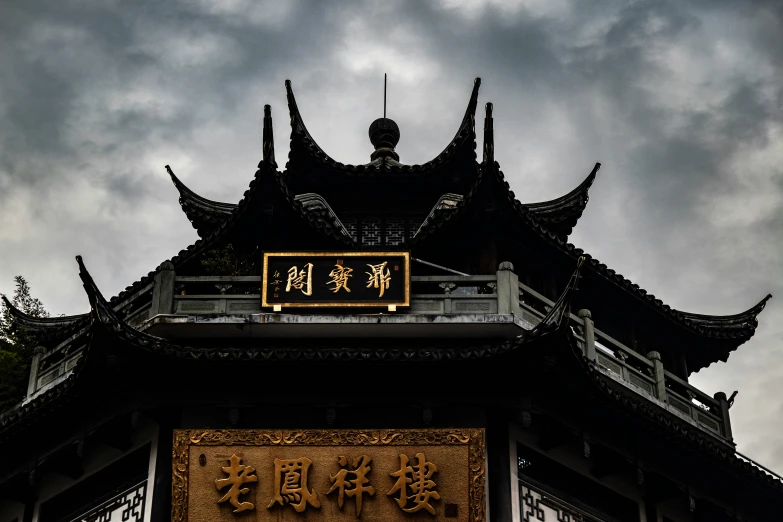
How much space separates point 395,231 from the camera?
985 inches

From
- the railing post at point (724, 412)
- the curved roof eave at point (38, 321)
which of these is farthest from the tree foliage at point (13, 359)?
the railing post at point (724, 412)

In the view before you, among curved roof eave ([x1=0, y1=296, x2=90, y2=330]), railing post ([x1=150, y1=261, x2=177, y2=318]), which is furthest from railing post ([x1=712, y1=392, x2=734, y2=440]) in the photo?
curved roof eave ([x1=0, y1=296, x2=90, y2=330])

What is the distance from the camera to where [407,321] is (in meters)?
19.6

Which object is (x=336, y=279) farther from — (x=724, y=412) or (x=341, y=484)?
(x=724, y=412)

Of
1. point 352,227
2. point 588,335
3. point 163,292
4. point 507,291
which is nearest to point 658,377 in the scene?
point 588,335

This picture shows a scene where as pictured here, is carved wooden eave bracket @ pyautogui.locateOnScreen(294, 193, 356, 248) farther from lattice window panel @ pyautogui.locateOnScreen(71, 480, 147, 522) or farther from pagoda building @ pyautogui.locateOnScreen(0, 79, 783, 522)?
lattice window panel @ pyautogui.locateOnScreen(71, 480, 147, 522)

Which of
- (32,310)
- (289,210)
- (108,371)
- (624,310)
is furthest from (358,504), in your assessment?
(32,310)

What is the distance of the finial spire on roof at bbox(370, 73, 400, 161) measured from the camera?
27547mm

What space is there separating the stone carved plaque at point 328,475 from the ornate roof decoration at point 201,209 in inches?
327

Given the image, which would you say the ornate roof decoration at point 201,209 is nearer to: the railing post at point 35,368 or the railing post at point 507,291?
the railing post at point 35,368

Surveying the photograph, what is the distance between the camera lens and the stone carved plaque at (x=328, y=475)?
1792 cm

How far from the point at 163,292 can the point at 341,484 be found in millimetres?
4172

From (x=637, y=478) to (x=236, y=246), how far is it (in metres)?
7.51

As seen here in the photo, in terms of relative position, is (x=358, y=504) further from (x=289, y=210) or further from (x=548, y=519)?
(x=289, y=210)
